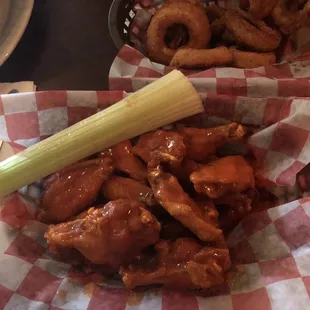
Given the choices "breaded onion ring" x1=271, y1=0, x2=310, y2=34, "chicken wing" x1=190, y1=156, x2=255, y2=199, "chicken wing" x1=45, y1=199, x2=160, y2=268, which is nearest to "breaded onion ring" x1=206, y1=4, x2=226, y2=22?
"breaded onion ring" x1=271, y1=0, x2=310, y2=34

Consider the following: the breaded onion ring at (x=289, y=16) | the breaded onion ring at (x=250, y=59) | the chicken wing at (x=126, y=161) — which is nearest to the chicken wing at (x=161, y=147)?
the chicken wing at (x=126, y=161)

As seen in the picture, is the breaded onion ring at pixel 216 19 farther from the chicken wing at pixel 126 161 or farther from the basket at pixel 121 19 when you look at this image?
the chicken wing at pixel 126 161

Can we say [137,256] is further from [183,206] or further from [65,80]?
[65,80]

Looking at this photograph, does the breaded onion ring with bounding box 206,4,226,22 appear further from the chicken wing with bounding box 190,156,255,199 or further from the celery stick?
the chicken wing with bounding box 190,156,255,199

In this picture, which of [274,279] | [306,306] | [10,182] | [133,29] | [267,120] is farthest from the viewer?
[133,29]

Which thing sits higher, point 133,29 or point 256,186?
point 133,29

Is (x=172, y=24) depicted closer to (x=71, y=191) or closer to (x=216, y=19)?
(x=216, y=19)

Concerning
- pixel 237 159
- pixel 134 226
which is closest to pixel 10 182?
pixel 134 226

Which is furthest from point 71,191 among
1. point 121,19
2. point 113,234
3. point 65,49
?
point 65,49
